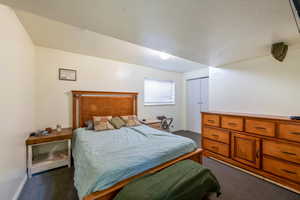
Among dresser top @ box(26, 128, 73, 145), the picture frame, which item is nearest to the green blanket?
Answer: dresser top @ box(26, 128, 73, 145)

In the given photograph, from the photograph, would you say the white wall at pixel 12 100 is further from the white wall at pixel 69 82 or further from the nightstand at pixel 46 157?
the white wall at pixel 69 82

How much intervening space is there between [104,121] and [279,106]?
3.49 metres

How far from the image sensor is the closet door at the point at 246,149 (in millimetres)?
2031

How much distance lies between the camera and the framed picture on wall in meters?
2.63

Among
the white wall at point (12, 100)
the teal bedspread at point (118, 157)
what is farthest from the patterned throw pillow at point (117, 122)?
the white wall at point (12, 100)

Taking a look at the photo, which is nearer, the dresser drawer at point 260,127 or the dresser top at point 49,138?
the dresser drawer at point 260,127

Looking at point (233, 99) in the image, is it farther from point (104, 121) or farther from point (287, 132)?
point (104, 121)

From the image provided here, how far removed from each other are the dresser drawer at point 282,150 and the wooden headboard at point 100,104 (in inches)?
112

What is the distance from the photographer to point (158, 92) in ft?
14.0

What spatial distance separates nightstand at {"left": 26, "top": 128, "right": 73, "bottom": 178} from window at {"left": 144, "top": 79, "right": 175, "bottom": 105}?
2.39m

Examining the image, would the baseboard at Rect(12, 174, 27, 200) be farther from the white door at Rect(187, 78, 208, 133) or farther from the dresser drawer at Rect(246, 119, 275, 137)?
the white door at Rect(187, 78, 208, 133)

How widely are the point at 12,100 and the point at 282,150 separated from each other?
3.76 metres

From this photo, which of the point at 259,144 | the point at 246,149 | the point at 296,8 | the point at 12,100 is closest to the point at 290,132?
the point at 259,144

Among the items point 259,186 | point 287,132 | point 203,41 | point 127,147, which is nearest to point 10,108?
point 127,147
